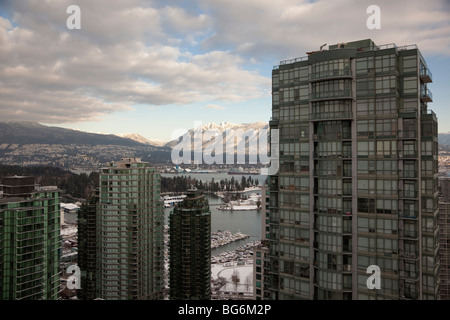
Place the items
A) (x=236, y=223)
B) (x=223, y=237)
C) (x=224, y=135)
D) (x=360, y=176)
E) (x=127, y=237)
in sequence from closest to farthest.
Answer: (x=360, y=176) < (x=127, y=237) < (x=223, y=237) < (x=236, y=223) < (x=224, y=135)

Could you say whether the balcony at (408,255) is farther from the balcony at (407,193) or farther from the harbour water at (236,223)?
the harbour water at (236,223)

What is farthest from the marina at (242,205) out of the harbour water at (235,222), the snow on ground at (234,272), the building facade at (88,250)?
the building facade at (88,250)

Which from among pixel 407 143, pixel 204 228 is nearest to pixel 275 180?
pixel 407 143

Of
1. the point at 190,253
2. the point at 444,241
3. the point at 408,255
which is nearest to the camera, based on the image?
the point at 408,255

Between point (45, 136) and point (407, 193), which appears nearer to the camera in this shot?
point (407, 193)

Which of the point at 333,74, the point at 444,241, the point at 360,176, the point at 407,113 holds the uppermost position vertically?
the point at 333,74

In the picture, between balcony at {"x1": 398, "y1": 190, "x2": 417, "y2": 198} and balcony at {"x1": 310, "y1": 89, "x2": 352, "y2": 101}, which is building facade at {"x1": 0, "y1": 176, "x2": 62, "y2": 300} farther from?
balcony at {"x1": 398, "y1": 190, "x2": 417, "y2": 198}

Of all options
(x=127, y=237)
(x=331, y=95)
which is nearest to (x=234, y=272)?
(x=127, y=237)

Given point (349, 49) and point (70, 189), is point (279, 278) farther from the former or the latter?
point (70, 189)

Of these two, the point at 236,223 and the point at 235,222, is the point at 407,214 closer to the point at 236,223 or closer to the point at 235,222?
the point at 236,223
